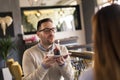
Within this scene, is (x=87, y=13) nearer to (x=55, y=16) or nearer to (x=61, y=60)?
(x=55, y=16)

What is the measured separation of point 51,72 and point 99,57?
1265 millimetres

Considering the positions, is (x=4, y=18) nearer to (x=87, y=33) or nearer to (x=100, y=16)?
(x=87, y=33)

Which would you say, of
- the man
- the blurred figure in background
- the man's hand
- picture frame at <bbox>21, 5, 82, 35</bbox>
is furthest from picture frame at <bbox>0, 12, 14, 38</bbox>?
the blurred figure in background

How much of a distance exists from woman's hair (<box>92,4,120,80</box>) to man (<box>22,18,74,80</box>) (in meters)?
0.98

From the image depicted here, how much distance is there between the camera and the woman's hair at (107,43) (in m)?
0.94

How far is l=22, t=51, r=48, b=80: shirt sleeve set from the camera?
202 cm

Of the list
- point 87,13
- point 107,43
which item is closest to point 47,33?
point 107,43

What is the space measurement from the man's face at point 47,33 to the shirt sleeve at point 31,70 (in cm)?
19

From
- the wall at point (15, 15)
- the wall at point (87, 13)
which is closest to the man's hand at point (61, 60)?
the wall at point (15, 15)

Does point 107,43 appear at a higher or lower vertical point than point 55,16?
lower

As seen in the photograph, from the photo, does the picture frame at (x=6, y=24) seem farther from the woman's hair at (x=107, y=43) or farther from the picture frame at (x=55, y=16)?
the woman's hair at (x=107, y=43)

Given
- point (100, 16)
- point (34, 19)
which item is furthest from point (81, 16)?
point (100, 16)

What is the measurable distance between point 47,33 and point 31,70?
0.38 meters

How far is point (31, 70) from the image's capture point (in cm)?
217
